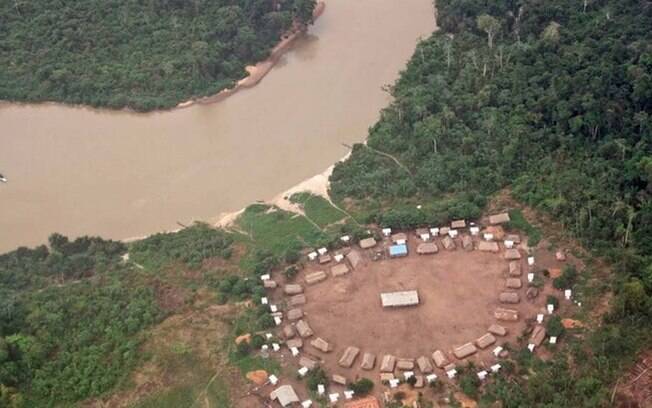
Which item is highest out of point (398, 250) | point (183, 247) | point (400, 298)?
point (183, 247)

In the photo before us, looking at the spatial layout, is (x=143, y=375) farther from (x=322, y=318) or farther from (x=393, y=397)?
(x=393, y=397)

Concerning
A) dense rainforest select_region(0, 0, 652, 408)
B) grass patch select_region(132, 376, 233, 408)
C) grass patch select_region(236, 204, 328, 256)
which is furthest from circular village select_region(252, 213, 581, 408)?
grass patch select_region(132, 376, 233, 408)

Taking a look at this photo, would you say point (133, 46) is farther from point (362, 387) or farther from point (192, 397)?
point (362, 387)

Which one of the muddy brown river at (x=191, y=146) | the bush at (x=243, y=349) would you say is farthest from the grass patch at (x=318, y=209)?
the bush at (x=243, y=349)

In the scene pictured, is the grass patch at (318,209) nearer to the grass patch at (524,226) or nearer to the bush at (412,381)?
the grass patch at (524,226)

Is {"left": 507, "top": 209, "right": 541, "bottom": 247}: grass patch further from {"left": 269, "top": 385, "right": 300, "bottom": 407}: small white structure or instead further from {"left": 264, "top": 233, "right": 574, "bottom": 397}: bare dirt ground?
{"left": 269, "top": 385, "right": 300, "bottom": 407}: small white structure

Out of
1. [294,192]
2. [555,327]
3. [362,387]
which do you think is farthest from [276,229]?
[555,327]
